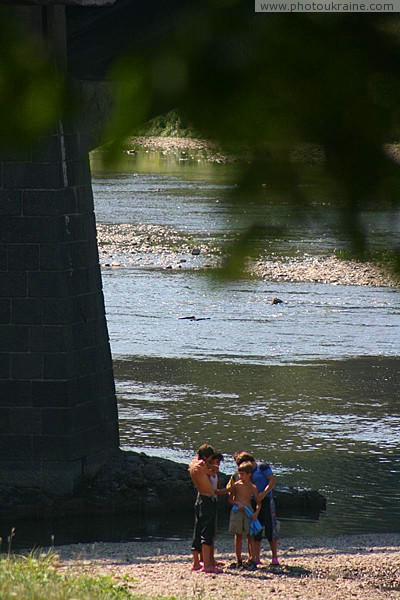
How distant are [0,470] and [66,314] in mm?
1957

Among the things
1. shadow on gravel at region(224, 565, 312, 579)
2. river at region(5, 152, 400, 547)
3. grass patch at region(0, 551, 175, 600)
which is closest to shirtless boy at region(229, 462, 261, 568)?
shadow on gravel at region(224, 565, 312, 579)

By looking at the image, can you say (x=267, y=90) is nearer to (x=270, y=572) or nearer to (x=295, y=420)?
(x=270, y=572)

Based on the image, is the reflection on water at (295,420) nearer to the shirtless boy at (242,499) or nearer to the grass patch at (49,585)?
the shirtless boy at (242,499)

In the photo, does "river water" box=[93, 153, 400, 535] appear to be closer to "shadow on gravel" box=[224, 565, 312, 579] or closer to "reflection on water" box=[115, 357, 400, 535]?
"reflection on water" box=[115, 357, 400, 535]

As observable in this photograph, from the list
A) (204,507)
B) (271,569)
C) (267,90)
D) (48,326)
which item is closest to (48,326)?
(48,326)

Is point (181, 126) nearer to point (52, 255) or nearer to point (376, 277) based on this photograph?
point (376, 277)

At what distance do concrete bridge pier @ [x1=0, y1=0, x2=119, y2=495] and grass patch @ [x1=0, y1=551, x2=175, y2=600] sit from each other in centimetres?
379

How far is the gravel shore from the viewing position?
10.9 m

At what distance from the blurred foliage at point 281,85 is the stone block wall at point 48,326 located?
407 inches

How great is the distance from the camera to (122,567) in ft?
38.9

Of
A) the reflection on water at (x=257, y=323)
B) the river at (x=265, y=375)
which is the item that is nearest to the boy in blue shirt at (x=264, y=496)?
the river at (x=265, y=375)

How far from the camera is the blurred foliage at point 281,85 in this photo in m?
2.23

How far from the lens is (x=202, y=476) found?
35.1 feet

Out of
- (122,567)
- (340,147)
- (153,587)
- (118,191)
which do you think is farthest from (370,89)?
(118,191)
